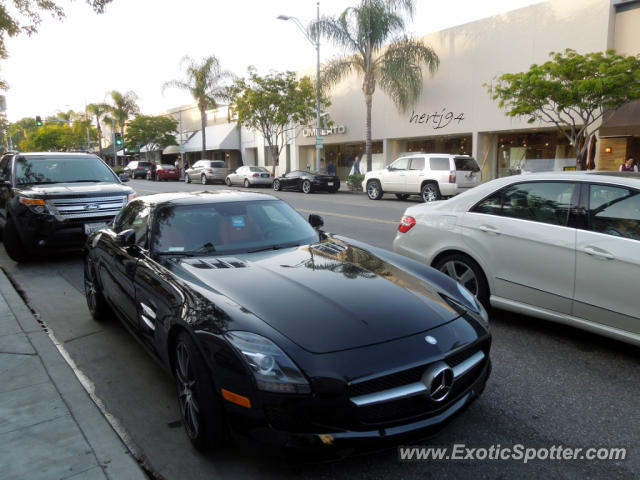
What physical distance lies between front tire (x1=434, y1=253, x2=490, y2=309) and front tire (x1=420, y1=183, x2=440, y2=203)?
43.3 ft

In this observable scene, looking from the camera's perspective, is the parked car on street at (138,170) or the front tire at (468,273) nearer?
the front tire at (468,273)

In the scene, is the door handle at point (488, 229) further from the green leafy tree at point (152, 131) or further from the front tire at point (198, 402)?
the green leafy tree at point (152, 131)

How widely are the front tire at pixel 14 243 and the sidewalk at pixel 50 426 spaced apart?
3841 mm

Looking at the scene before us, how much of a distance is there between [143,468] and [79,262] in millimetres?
6144

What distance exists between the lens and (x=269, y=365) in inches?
92.4

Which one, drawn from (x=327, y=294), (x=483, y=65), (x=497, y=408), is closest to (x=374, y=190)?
(x=483, y=65)

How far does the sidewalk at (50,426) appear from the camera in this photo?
262cm

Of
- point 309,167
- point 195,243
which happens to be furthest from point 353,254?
point 309,167

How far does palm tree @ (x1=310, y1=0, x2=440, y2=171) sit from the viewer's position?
23.0m

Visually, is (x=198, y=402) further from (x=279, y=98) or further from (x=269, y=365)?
(x=279, y=98)

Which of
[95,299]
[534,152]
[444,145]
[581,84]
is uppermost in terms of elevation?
[581,84]

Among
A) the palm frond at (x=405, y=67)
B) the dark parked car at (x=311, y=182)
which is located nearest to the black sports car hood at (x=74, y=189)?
the dark parked car at (x=311, y=182)

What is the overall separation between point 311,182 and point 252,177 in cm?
639

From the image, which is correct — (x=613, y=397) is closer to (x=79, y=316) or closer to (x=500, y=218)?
(x=500, y=218)
